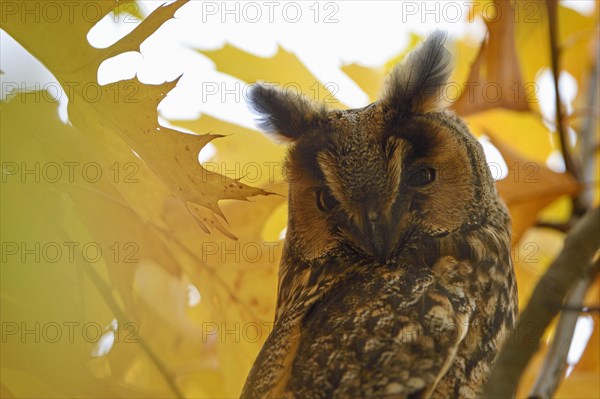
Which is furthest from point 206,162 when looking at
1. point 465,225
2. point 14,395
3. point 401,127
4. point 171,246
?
point 14,395

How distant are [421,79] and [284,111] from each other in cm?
42

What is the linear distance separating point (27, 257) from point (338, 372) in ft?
2.45

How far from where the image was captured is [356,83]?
2645 mm

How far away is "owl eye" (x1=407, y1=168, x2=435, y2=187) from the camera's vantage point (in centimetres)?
205

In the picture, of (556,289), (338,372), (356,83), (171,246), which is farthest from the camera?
(356,83)

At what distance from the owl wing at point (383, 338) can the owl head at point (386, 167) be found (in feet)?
0.46

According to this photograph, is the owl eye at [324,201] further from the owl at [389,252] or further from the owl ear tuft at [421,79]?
the owl ear tuft at [421,79]

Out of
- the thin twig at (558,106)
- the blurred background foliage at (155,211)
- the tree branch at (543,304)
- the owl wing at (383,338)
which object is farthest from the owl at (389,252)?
the tree branch at (543,304)

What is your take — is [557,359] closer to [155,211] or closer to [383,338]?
[383,338]

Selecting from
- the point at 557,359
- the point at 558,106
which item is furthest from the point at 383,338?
the point at 558,106

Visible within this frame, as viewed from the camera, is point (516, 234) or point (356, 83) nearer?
point (516, 234)

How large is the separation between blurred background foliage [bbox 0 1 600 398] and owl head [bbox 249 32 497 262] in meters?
0.15

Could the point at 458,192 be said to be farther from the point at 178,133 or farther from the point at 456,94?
the point at 178,133

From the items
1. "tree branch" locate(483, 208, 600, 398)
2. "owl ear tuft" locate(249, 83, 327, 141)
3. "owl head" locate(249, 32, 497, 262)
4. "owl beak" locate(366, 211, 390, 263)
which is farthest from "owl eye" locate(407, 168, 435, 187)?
"tree branch" locate(483, 208, 600, 398)
